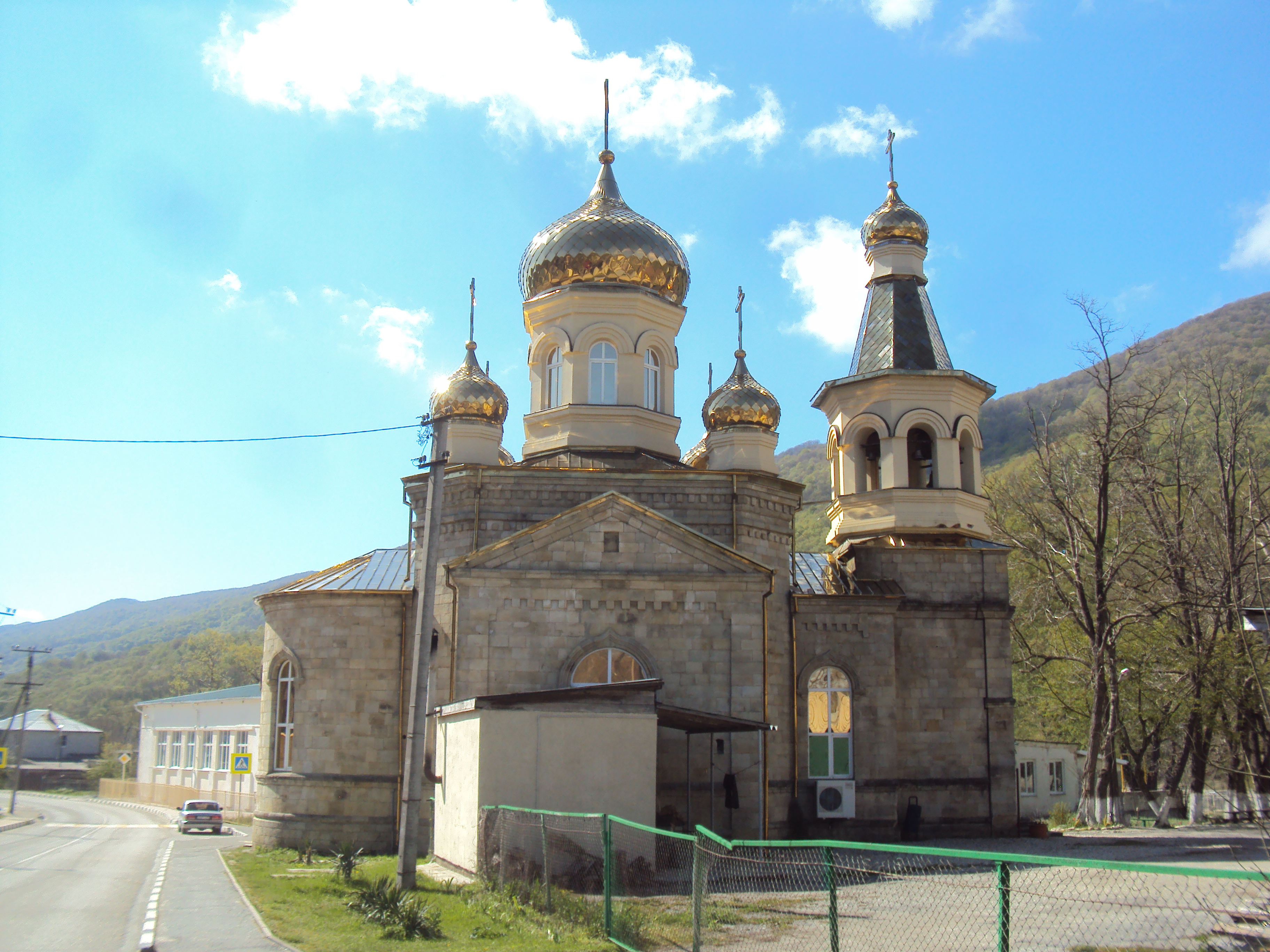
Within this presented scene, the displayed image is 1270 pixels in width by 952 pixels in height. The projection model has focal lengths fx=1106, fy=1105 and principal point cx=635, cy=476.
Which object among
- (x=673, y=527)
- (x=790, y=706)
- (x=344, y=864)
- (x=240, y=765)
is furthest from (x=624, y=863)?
(x=240, y=765)

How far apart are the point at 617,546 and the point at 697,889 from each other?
8533 mm

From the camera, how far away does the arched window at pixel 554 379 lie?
21.2m

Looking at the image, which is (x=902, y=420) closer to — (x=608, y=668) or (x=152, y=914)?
(x=608, y=668)

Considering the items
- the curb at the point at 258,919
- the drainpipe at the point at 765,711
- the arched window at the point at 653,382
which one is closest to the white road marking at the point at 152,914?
the curb at the point at 258,919

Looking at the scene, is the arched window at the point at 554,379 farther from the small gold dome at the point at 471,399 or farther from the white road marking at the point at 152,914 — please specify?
the white road marking at the point at 152,914

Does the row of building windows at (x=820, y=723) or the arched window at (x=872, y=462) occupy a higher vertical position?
the arched window at (x=872, y=462)

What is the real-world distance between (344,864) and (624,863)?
4153mm

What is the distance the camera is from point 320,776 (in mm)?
18359

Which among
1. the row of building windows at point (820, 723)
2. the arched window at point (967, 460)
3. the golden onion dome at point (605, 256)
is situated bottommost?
the row of building windows at point (820, 723)

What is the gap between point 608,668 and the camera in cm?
1606

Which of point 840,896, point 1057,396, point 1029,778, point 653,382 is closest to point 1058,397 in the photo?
point 1057,396

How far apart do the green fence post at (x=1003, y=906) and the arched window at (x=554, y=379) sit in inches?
640

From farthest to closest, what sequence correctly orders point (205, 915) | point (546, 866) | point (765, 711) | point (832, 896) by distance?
point (765, 711) → point (205, 915) → point (546, 866) → point (832, 896)

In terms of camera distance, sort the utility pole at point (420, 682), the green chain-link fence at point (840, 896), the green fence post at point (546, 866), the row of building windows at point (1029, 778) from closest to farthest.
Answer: the green chain-link fence at point (840, 896), the green fence post at point (546, 866), the utility pole at point (420, 682), the row of building windows at point (1029, 778)
